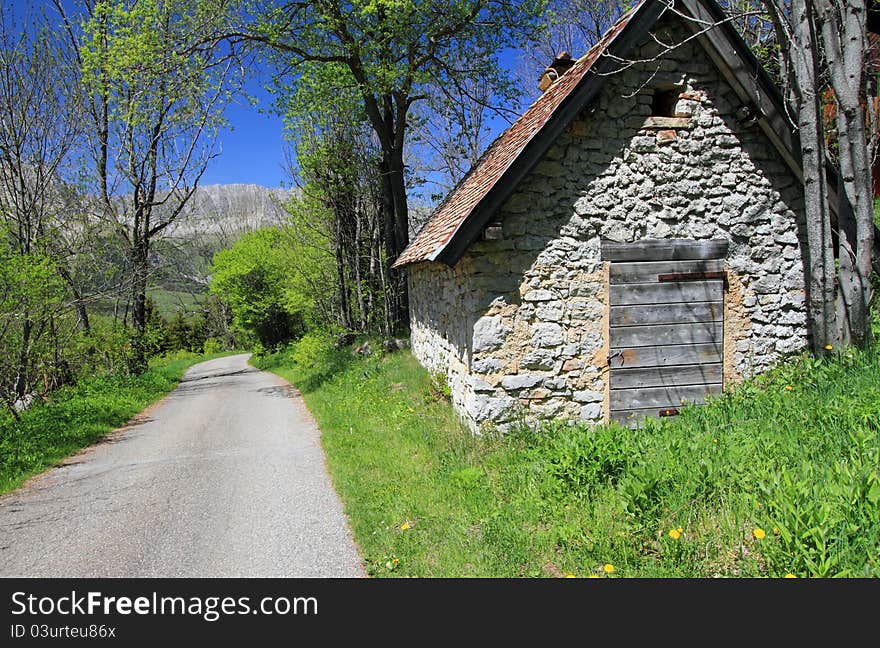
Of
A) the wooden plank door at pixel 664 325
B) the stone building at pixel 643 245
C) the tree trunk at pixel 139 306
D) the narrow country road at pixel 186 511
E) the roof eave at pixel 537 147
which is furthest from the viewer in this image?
the tree trunk at pixel 139 306

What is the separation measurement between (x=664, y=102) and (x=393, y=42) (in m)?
9.22

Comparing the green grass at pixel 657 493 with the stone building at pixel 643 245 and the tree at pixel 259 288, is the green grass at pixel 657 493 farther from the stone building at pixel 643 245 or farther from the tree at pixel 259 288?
the tree at pixel 259 288

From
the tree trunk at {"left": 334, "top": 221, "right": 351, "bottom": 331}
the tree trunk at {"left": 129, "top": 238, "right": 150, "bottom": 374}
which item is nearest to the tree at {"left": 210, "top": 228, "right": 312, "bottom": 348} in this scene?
the tree trunk at {"left": 334, "top": 221, "right": 351, "bottom": 331}

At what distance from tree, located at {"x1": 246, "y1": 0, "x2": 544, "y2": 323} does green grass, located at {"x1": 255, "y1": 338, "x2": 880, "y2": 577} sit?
10.8 m

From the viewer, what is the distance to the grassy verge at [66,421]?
838 cm

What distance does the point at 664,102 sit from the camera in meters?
7.67

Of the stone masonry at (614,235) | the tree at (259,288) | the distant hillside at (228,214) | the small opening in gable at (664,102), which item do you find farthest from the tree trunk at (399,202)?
the tree at (259,288)

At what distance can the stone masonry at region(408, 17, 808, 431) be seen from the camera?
7125mm

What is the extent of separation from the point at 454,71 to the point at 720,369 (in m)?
12.1

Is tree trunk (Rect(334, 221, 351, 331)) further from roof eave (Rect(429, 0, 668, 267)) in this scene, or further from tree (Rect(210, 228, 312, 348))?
roof eave (Rect(429, 0, 668, 267))

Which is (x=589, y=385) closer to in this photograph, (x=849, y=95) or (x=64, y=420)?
(x=849, y=95)

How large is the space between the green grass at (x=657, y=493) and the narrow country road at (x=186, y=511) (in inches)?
19.9

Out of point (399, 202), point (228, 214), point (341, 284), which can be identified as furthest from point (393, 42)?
point (228, 214)

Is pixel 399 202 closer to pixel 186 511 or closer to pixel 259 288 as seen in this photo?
pixel 186 511
